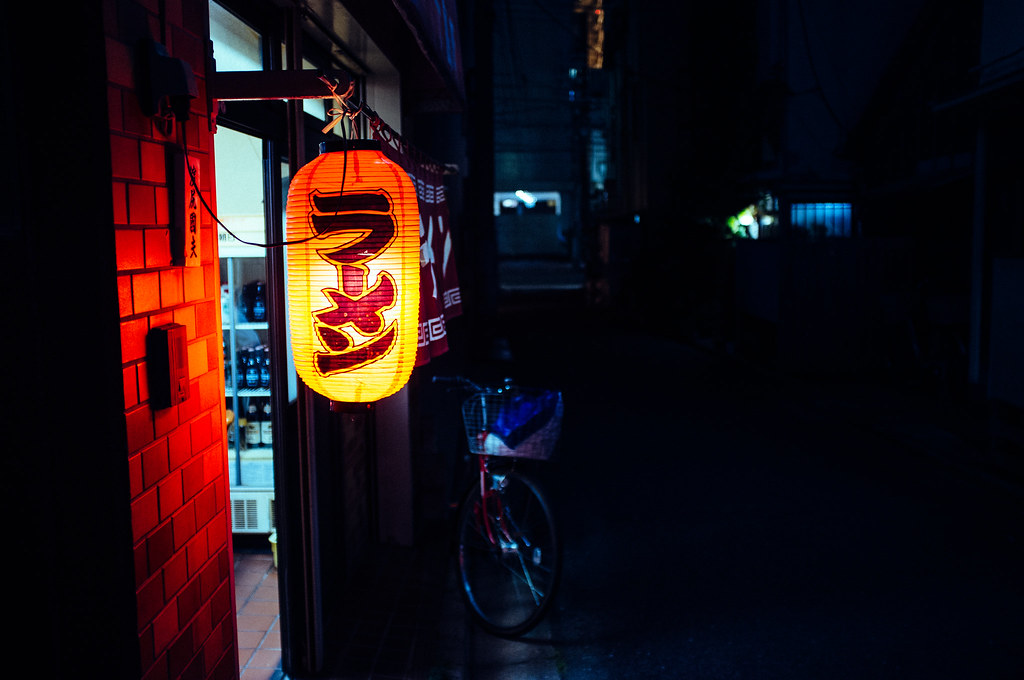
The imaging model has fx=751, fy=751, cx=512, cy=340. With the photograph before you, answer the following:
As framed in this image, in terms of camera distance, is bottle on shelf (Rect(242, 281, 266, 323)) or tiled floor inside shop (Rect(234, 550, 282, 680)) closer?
tiled floor inside shop (Rect(234, 550, 282, 680))

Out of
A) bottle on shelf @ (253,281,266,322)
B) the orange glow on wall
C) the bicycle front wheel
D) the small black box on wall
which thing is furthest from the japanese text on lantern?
bottle on shelf @ (253,281,266,322)

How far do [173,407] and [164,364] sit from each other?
21 centimetres

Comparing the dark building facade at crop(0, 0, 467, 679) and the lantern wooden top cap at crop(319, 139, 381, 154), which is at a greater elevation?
the lantern wooden top cap at crop(319, 139, 381, 154)

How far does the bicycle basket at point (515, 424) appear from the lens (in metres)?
5.27

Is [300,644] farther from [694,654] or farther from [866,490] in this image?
[866,490]

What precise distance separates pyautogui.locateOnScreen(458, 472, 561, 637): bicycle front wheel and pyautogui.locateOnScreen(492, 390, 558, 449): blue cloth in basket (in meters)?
0.33

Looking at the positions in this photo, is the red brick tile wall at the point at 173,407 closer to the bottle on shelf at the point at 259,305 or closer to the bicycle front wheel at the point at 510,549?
the bicycle front wheel at the point at 510,549

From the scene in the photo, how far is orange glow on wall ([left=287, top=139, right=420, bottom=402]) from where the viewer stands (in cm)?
324

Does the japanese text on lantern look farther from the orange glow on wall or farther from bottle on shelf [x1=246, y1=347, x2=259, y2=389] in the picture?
bottle on shelf [x1=246, y1=347, x2=259, y2=389]

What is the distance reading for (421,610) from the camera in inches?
221

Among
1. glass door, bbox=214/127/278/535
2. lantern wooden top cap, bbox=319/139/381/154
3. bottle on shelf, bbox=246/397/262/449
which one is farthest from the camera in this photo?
bottle on shelf, bbox=246/397/262/449

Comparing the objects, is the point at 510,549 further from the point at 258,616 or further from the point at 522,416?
the point at 258,616

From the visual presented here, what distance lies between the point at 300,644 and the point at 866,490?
647 cm

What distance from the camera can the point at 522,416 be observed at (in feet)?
17.5
